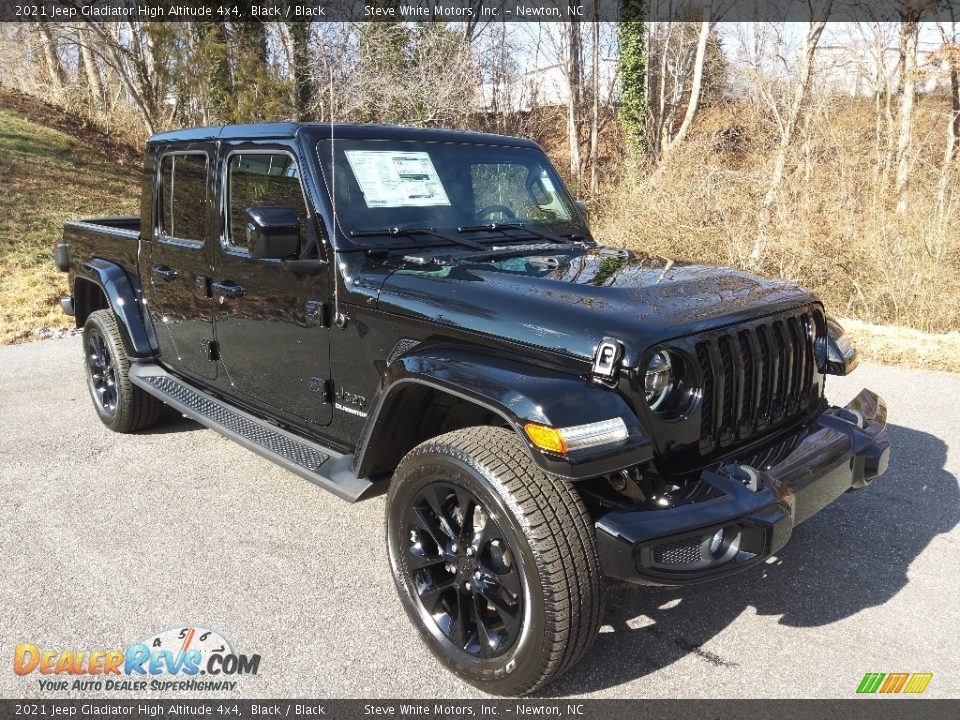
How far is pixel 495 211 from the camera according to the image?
374cm

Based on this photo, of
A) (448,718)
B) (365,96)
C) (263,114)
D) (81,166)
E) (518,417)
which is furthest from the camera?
(81,166)

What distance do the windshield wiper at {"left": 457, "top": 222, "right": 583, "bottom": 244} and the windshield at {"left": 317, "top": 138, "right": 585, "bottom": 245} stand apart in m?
0.02

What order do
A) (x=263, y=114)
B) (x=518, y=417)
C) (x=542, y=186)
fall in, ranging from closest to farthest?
(x=518, y=417), (x=542, y=186), (x=263, y=114)

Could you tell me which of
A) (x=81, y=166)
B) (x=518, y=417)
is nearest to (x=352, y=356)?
(x=518, y=417)

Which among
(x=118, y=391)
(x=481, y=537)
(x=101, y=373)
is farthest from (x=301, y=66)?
(x=481, y=537)

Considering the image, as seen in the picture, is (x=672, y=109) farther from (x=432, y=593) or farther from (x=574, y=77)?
(x=432, y=593)

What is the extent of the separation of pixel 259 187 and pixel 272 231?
0.71 meters

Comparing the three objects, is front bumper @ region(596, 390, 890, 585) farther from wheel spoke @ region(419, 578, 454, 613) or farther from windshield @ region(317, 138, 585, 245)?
windshield @ region(317, 138, 585, 245)

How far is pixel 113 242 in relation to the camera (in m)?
5.12

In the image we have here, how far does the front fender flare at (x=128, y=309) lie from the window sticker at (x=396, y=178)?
2217 mm

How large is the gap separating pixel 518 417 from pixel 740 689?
126 centimetres

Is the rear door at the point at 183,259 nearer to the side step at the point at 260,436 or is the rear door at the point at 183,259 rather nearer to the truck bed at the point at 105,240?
the side step at the point at 260,436

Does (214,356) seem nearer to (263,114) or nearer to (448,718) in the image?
(448,718)

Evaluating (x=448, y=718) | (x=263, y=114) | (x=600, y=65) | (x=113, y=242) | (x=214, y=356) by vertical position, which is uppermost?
(x=600, y=65)
